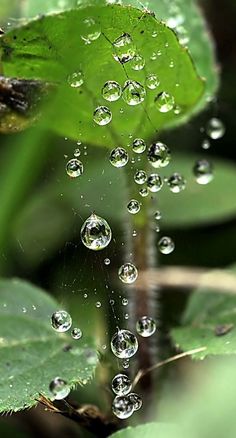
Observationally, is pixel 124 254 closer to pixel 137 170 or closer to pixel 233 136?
pixel 137 170

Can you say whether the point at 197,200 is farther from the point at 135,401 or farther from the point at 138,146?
the point at 135,401

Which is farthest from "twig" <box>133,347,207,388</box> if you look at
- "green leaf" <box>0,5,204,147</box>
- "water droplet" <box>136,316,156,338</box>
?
"green leaf" <box>0,5,204,147</box>

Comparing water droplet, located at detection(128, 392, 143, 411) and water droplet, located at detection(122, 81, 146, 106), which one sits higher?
water droplet, located at detection(122, 81, 146, 106)

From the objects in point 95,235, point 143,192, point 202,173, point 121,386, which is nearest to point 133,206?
point 143,192

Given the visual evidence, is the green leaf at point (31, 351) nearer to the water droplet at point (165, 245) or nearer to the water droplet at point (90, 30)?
the water droplet at point (165, 245)

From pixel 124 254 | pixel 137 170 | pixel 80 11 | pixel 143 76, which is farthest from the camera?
pixel 124 254

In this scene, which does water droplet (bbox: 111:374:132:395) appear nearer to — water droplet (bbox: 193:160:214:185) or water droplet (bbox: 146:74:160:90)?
water droplet (bbox: 146:74:160:90)

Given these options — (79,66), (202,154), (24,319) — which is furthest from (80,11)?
(202,154)

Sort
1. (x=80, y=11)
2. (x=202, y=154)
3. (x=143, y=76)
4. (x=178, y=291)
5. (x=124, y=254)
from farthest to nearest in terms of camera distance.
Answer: (x=202, y=154)
(x=178, y=291)
(x=124, y=254)
(x=143, y=76)
(x=80, y=11)

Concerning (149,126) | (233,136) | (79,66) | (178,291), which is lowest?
(178,291)
